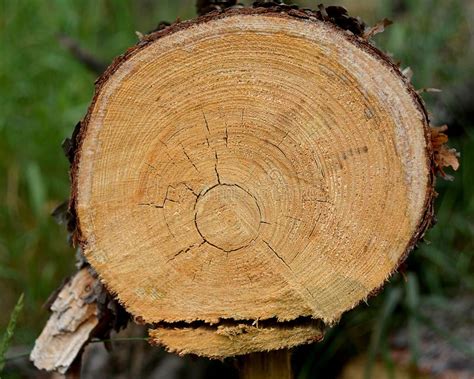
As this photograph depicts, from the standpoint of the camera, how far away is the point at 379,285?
1.59 meters

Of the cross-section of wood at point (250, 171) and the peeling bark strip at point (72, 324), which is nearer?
the cross-section of wood at point (250, 171)

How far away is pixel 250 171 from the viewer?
5.23 feet

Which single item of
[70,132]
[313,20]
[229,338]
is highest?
[313,20]

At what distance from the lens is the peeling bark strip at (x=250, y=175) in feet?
5.10

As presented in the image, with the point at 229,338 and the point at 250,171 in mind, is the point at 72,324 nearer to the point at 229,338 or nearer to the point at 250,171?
the point at 229,338

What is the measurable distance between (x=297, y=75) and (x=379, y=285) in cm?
44

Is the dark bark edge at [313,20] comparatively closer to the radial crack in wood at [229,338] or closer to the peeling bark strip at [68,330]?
the radial crack in wood at [229,338]

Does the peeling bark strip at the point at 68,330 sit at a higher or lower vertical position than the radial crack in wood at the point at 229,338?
higher

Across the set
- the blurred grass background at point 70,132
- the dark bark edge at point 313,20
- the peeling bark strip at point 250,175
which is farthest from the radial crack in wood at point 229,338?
the blurred grass background at point 70,132

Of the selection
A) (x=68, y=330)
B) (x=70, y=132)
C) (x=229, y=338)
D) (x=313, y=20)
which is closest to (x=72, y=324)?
(x=68, y=330)

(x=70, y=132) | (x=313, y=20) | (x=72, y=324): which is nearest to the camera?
(x=313, y=20)

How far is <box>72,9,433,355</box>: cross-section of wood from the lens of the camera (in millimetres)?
1555

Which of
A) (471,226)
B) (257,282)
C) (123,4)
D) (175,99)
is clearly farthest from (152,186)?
(123,4)

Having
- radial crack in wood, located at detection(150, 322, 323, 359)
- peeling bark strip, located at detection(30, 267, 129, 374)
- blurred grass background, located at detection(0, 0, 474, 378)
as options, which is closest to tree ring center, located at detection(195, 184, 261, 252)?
radial crack in wood, located at detection(150, 322, 323, 359)
